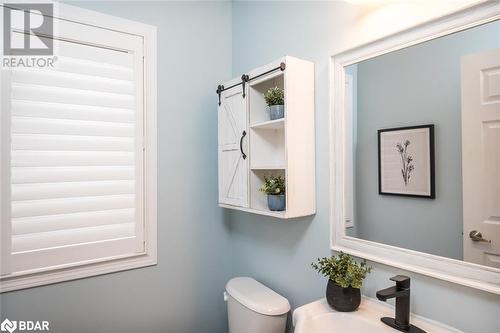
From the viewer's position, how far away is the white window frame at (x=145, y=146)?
1.46 meters

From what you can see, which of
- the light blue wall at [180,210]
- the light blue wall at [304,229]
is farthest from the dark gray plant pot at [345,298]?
the light blue wall at [180,210]

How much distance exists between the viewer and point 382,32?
3.65ft

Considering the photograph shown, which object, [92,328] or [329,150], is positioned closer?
[329,150]

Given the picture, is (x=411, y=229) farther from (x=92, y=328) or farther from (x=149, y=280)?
(x=92, y=328)

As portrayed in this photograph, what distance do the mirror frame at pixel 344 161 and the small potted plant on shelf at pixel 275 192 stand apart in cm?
22

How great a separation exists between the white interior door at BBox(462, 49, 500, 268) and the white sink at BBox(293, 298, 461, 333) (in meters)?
0.31

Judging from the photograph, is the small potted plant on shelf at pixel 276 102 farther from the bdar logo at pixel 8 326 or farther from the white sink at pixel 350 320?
the bdar logo at pixel 8 326

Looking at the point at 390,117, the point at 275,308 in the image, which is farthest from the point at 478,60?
the point at 275,308

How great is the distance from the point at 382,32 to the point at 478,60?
343 millimetres

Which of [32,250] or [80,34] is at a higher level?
[80,34]

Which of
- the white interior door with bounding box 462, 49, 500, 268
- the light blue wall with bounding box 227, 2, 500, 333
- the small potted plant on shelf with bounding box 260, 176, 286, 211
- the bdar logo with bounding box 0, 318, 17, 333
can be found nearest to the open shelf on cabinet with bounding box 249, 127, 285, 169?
the small potted plant on shelf with bounding box 260, 176, 286, 211

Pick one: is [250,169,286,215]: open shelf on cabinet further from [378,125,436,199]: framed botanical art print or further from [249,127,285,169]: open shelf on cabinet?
[378,125,436,199]: framed botanical art print

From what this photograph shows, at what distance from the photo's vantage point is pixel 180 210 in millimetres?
1782

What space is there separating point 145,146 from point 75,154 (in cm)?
34
